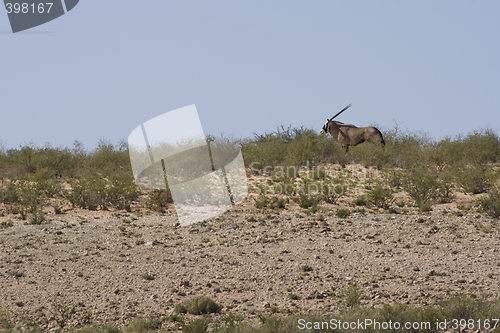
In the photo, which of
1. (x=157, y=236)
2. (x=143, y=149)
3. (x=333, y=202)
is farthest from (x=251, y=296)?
(x=143, y=149)

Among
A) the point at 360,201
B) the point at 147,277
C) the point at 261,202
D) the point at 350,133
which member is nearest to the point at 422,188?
the point at 360,201

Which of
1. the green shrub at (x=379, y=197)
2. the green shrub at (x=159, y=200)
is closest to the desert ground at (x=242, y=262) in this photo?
the green shrub at (x=379, y=197)

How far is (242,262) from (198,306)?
2.24m

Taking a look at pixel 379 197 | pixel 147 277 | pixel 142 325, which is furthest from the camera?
pixel 379 197

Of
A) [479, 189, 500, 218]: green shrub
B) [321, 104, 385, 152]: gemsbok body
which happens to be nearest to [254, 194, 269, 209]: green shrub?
[479, 189, 500, 218]: green shrub

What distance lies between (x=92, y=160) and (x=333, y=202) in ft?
32.7

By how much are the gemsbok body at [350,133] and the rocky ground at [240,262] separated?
8485 millimetres

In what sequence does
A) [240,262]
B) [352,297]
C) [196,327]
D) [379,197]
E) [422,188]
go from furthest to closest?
[422,188]
[379,197]
[240,262]
[352,297]
[196,327]

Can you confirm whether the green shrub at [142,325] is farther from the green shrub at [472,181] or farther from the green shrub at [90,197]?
the green shrub at [472,181]

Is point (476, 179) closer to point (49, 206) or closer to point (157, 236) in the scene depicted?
point (157, 236)

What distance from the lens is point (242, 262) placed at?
9.77 meters

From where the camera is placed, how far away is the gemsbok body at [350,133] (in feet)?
69.3

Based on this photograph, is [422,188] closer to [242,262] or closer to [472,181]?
[472,181]

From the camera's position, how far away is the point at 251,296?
8242 mm
